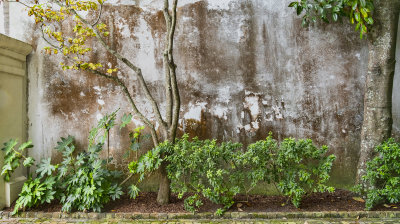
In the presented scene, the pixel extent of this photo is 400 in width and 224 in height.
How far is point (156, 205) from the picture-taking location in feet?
17.0

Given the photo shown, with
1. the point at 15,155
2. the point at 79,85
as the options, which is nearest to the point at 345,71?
the point at 79,85

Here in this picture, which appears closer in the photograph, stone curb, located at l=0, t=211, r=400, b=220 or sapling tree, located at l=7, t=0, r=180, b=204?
stone curb, located at l=0, t=211, r=400, b=220

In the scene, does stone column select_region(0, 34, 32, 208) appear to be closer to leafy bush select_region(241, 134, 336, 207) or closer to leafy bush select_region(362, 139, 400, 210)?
leafy bush select_region(241, 134, 336, 207)

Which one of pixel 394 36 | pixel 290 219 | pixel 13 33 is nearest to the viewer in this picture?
pixel 290 219

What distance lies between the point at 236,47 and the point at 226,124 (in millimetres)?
1405

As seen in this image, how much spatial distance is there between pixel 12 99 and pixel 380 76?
6.02 metres

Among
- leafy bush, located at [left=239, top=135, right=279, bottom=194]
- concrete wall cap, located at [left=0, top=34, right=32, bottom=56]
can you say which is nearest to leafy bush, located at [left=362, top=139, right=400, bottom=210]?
leafy bush, located at [left=239, top=135, right=279, bottom=194]

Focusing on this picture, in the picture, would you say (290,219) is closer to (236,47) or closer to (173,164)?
(173,164)

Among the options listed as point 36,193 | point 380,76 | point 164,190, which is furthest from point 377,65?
point 36,193

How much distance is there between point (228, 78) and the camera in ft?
19.2

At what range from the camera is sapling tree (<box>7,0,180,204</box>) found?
5.12 m

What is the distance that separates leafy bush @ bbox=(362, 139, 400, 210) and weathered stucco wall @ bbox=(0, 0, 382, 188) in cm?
80

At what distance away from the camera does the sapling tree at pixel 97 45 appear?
5.12 meters

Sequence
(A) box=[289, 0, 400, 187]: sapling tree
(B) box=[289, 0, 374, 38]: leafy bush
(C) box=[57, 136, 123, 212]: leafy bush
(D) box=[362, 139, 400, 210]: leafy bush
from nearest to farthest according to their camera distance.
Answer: (B) box=[289, 0, 374, 38]: leafy bush → (D) box=[362, 139, 400, 210]: leafy bush → (C) box=[57, 136, 123, 212]: leafy bush → (A) box=[289, 0, 400, 187]: sapling tree
